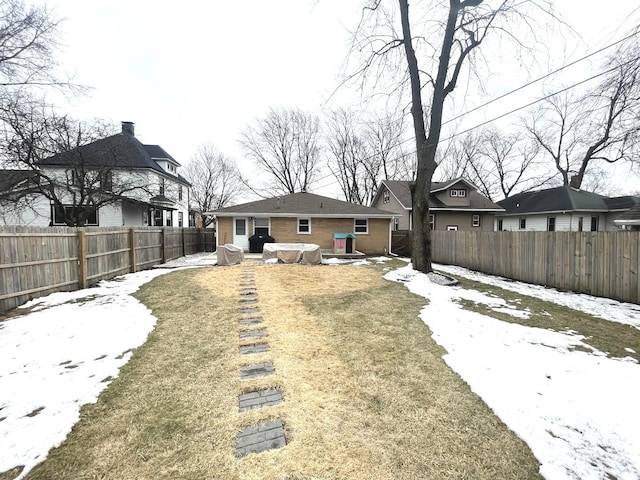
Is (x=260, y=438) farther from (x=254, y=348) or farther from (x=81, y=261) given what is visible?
→ (x=81, y=261)

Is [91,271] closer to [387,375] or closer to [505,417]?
[387,375]

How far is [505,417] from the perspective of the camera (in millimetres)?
2500

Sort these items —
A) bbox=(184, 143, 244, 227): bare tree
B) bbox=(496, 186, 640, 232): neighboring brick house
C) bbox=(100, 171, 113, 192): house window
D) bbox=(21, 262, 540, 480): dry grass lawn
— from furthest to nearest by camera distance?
bbox=(184, 143, 244, 227): bare tree
bbox=(496, 186, 640, 232): neighboring brick house
bbox=(100, 171, 113, 192): house window
bbox=(21, 262, 540, 480): dry grass lawn

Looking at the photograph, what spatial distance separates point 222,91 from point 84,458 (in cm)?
1895

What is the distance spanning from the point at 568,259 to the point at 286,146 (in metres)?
27.5

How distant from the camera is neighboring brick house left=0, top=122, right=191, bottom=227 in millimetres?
14039

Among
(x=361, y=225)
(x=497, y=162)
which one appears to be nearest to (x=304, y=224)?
(x=361, y=225)

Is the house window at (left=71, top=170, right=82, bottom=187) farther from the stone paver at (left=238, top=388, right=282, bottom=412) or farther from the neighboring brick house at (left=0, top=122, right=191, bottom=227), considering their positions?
the stone paver at (left=238, top=388, right=282, bottom=412)

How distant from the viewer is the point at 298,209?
680 inches

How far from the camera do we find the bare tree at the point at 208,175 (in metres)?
34.9

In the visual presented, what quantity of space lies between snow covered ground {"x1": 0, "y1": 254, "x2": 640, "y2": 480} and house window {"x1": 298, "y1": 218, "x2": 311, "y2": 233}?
1187cm

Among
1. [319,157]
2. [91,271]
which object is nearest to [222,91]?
[91,271]

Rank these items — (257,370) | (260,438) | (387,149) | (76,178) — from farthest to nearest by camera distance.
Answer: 1. (387,149)
2. (76,178)
3. (257,370)
4. (260,438)

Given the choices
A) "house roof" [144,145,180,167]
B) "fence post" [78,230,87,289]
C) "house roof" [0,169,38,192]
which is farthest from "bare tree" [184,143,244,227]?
"fence post" [78,230,87,289]
